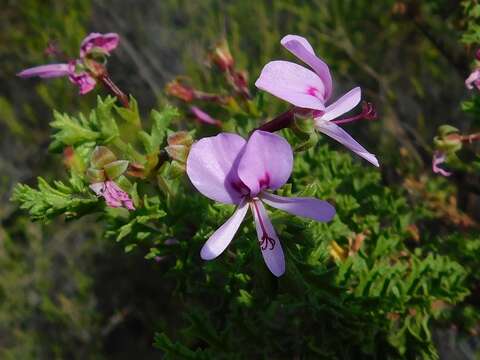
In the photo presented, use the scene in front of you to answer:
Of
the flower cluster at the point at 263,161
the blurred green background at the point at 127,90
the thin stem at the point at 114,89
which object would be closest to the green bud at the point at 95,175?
the flower cluster at the point at 263,161

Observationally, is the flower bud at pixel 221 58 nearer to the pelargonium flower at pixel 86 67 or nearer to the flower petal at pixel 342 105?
the pelargonium flower at pixel 86 67

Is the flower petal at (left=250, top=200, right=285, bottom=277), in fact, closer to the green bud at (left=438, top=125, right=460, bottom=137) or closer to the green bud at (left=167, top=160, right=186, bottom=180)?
the green bud at (left=167, top=160, right=186, bottom=180)

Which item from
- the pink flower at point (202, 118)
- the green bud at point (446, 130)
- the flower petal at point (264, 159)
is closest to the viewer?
the flower petal at point (264, 159)

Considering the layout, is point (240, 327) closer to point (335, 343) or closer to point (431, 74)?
point (335, 343)

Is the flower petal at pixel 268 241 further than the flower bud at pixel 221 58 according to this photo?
No

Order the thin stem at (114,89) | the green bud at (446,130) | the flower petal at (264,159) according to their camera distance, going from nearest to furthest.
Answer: the flower petal at (264,159) < the thin stem at (114,89) < the green bud at (446,130)

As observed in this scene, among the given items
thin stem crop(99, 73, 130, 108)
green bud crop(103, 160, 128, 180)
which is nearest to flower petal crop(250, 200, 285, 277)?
green bud crop(103, 160, 128, 180)

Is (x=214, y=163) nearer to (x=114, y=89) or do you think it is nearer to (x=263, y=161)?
(x=263, y=161)

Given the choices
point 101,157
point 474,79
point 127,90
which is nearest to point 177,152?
point 101,157
